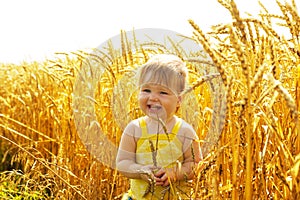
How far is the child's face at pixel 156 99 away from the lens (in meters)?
1.62

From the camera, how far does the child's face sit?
5.32 ft

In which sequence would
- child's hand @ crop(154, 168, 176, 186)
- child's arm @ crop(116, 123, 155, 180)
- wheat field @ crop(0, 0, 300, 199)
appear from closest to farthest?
1. wheat field @ crop(0, 0, 300, 199)
2. child's hand @ crop(154, 168, 176, 186)
3. child's arm @ crop(116, 123, 155, 180)

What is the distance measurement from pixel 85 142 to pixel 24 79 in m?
2.39

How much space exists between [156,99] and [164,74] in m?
0.08

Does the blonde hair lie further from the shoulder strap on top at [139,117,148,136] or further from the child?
the shoulder strap on top at [139,117,148,136]

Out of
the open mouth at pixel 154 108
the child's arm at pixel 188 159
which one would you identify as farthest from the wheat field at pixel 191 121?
the open mouth at pixel 154 108

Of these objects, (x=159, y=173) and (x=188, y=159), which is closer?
(x=159, y=173)

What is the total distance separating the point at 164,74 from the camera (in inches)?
64.1

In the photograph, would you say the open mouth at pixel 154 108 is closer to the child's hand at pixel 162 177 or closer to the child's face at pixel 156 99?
the child's face at pixel 156 99

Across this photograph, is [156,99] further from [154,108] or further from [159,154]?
[159,154]

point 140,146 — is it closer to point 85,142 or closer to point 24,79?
point 85,142

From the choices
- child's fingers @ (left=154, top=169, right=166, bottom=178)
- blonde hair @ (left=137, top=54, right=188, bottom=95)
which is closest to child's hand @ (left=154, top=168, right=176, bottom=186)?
child's fingers @ (left=154, top=169, right=166, bottom=178)

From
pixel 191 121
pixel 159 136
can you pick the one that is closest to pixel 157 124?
pixel 159 136

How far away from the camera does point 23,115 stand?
3779 millimetres
